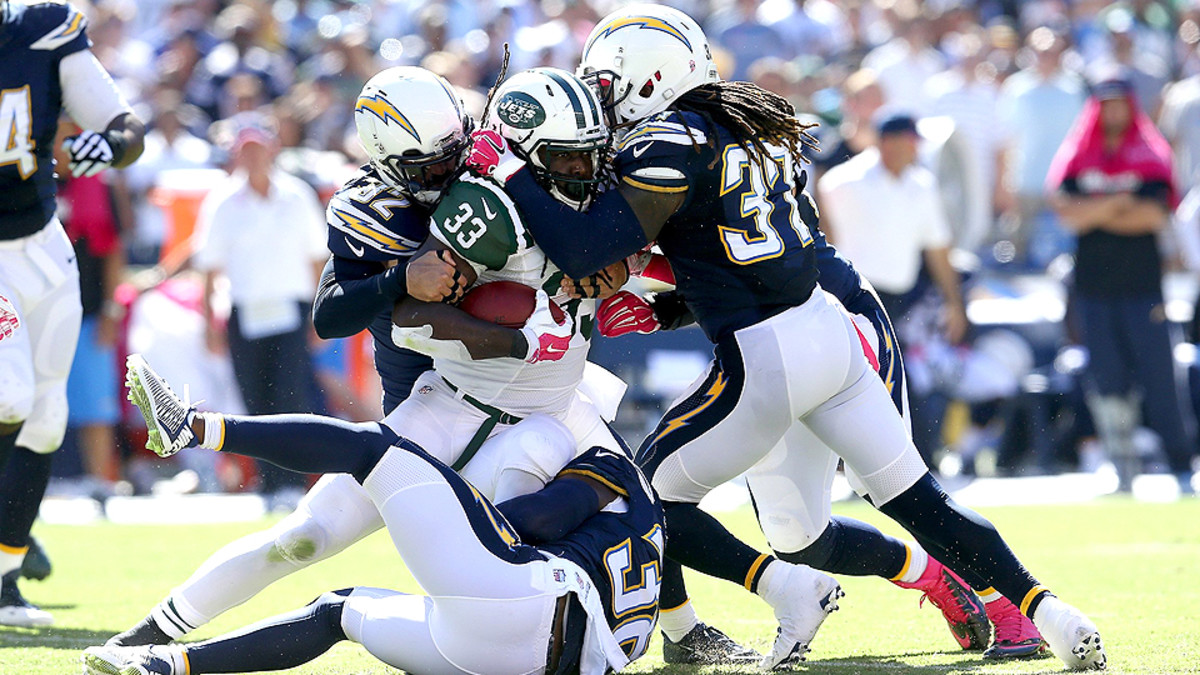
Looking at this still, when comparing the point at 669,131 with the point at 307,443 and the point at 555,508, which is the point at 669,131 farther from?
the point at 307,443

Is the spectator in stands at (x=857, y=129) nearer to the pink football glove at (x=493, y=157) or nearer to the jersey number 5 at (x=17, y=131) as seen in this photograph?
the jersey number 5 at (x=17, y=131)

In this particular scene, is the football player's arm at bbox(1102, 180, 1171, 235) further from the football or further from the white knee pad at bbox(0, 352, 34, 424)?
the white knee pad at bbox(0, 352, 34, 424)

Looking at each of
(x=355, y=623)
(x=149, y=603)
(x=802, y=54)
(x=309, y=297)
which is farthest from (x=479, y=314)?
(x=802, y=54)

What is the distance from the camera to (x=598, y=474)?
4.11 meters

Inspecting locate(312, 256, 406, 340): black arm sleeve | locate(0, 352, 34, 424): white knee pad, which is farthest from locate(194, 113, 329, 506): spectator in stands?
locate(312, 256, 406, 340): black arm sleeve

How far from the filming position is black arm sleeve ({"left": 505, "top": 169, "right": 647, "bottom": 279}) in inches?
159

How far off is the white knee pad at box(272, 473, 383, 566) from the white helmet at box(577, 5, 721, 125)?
117 centimetres

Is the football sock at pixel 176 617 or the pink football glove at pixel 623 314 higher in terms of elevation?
the pink football glove at pixel 623 314

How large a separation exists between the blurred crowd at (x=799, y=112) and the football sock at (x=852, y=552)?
3.68m

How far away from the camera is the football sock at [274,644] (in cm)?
374

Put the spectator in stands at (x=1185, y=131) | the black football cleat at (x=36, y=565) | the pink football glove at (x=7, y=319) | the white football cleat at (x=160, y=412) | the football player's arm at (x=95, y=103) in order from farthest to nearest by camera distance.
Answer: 1. the spectator in stands at (x=1185, y=131)
2. the black football cleat at (x=36, y=565)
3. the football player's arm at (x=95, y=103)
4. the pink football glove at (x=7, y=319)
5. the white football cleat at (x=160, y=412)

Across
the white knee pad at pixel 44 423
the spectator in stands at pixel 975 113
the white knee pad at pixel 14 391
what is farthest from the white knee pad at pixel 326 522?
the spectator in stands at pixel 975 113

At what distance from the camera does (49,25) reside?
5.48 meters

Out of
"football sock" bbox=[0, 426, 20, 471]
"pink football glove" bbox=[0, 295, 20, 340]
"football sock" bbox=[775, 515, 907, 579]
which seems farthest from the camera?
"football sock" bbox=[0, 426, 20, 471]
